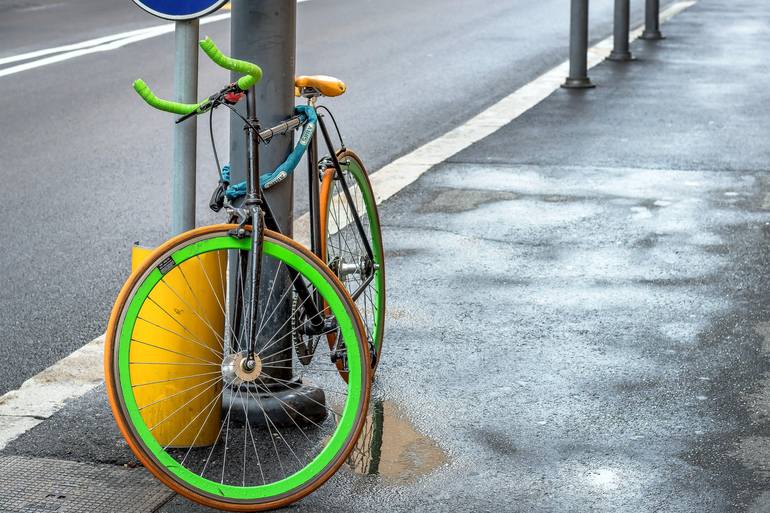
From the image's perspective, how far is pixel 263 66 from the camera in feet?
15.1

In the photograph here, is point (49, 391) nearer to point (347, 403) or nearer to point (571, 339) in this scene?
point (347, 403)

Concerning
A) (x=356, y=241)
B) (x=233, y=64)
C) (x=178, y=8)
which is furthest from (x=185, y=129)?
(x=356, y=241)

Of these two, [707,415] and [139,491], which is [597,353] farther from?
[139,491]

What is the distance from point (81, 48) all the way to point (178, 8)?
43.0ft

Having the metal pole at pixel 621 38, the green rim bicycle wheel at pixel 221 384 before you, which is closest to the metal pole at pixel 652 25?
the metal pole at pixel 621 38

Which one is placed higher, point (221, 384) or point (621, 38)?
point (621, 38)

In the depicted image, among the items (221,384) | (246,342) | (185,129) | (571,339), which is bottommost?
(571,339)

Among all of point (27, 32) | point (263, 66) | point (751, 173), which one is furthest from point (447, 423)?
point (27, 32)

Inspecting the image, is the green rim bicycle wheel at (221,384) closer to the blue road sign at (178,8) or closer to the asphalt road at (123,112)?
the blue road sign at (178,8)

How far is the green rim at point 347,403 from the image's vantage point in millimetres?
3955

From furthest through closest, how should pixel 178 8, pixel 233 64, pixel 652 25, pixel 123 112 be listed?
pixel 652 25
pixel 123 112
pixel 178 8
pixel 233 64

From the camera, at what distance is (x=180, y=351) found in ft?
14.5

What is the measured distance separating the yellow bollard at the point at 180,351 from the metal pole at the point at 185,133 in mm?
244

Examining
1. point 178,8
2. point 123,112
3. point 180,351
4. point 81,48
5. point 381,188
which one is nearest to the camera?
point 178,8
